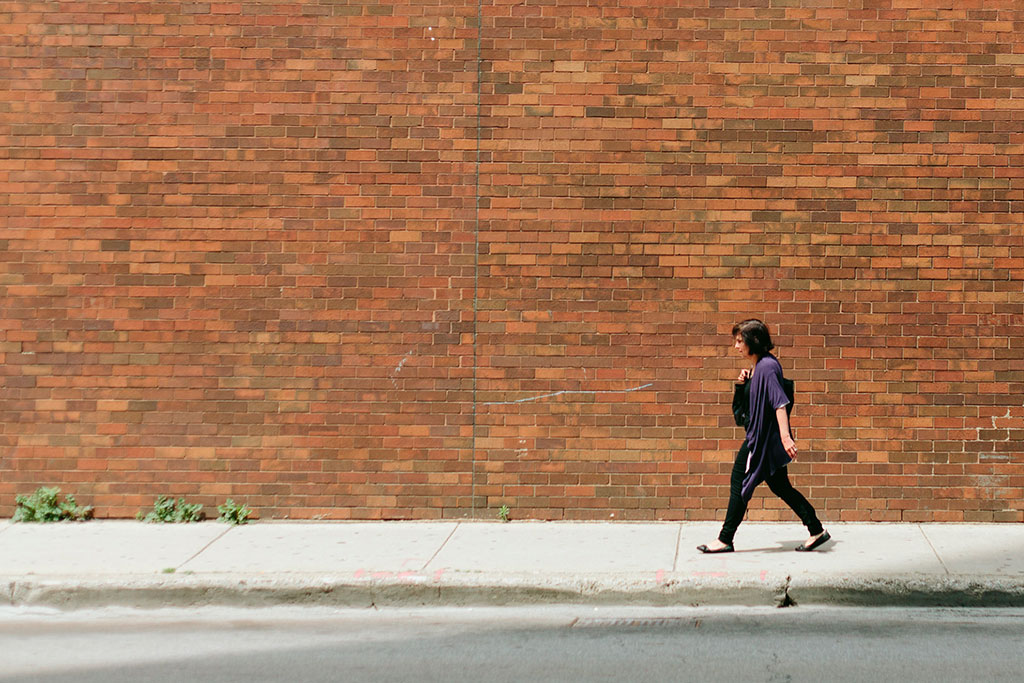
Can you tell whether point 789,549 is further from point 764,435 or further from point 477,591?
point 477,591

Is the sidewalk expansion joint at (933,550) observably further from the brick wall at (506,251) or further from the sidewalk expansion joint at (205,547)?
the sidewalk expansion joint at (205,547)

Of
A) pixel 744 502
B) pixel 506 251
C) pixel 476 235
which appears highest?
pixel 476 235

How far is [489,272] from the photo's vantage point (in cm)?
845

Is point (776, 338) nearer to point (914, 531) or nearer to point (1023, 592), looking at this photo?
point (914, 531)

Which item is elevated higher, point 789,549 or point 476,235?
point 476,235

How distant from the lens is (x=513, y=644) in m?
5.74

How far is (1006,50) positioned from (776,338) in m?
2.83

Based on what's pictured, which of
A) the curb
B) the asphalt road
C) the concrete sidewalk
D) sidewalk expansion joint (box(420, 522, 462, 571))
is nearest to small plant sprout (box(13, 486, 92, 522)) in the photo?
the concrete sidewalk

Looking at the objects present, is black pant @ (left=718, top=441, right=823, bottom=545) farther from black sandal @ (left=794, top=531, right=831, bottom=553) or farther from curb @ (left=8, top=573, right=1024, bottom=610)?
curb @ (left=8, top=573, right=1024, bottom=610)

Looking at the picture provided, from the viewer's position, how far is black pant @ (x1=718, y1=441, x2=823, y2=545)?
7172 mm

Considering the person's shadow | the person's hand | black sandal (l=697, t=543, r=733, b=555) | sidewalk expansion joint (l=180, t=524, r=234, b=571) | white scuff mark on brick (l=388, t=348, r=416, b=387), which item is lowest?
sidewalk expansion joint (l=180, t=524, r=234, b=571)

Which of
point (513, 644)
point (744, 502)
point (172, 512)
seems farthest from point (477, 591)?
point (172, 512)

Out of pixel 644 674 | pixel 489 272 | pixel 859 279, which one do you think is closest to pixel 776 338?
pixel 859 279

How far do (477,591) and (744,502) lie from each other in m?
1.91
